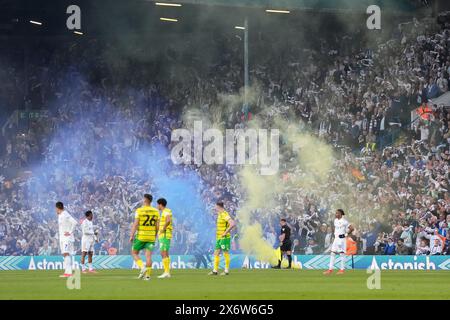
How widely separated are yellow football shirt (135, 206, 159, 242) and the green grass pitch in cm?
113

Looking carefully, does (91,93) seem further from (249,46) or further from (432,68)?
(432,68)

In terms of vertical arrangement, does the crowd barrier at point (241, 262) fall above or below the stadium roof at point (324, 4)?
below

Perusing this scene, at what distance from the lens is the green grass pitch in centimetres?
1986

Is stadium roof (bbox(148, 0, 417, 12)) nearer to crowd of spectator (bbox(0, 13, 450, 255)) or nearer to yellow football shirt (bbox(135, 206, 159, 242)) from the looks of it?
crowd of spectator (bbox(0, 13, 450, 255))

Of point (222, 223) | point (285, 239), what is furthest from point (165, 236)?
point (285, 239)

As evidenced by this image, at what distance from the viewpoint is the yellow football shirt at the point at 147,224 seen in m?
25.3

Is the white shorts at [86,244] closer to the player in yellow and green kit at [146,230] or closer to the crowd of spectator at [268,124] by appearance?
the player in yellow and green kit at [146,230]

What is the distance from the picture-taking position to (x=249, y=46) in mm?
45812

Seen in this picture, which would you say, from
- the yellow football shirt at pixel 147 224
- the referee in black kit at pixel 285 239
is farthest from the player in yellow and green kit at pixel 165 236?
the referee in black kit at pixel 285 239

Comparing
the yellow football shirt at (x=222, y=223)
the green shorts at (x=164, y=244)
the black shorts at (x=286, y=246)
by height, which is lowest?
the black shorts at (x=286, y=246)

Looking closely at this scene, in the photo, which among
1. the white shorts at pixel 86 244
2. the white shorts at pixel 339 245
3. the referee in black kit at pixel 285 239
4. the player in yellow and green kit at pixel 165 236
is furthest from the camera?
the referee in black kit at pixel 285 239

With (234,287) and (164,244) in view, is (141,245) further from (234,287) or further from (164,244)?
(234,287)

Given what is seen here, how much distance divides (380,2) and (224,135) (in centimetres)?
853

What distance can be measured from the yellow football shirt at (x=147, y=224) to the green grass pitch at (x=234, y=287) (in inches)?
44.3
